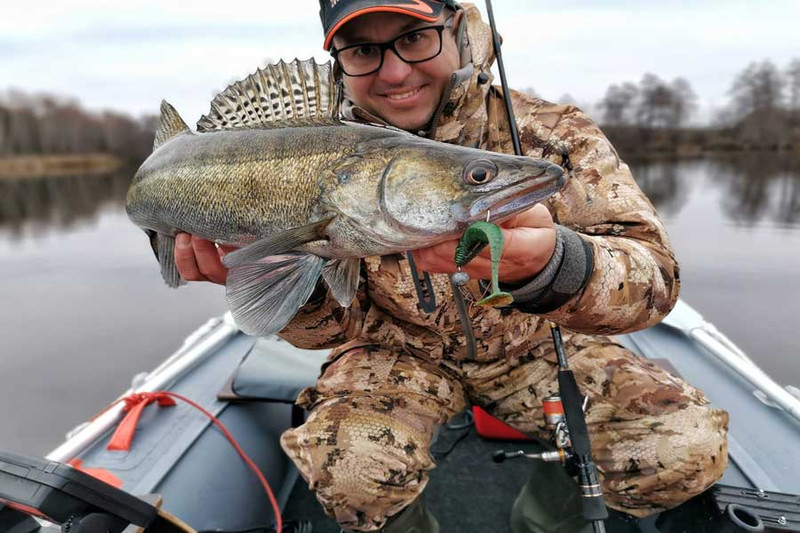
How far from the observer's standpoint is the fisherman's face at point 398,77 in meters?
2.58

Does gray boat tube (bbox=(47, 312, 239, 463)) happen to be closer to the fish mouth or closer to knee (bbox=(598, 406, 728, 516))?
the fish mouth

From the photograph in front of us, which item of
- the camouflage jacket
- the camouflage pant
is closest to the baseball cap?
the camouflage jacket

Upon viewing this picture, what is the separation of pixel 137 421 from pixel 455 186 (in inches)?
108

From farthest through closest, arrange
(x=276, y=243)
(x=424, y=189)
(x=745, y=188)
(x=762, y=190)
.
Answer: (x=745, y=188), (x=762, y=190), (x=276, y=243), (x=424, y=189)

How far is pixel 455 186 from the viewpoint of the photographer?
178 cm

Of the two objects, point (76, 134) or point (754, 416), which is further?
point (76, 134)

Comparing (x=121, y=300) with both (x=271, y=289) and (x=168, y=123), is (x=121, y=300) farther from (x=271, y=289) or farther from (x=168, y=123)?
(x=271, y=289)

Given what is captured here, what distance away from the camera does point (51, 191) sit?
136 feet

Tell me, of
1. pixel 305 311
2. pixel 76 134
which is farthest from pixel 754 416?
pixel 76 134

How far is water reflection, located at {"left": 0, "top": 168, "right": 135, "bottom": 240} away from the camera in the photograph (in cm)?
2469

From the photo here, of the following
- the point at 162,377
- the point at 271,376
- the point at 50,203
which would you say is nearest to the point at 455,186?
the point at 271,376

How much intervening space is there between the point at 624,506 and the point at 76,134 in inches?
3174

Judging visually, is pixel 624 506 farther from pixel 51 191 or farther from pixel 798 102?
pixel 798 102

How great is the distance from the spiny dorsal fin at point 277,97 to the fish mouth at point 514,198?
32.7 inches
